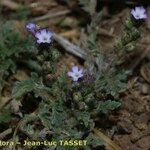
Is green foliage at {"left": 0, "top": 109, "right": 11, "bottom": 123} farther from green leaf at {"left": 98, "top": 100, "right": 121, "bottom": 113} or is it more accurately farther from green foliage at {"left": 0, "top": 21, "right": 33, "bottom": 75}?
green leaf at {"left": 98, "top": 100, "right": 121, "bottom": 113}

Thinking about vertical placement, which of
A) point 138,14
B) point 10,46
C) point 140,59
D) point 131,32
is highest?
point 138,14

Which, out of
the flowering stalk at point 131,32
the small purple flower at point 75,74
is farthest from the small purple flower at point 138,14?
the small purple flower at point 75,74

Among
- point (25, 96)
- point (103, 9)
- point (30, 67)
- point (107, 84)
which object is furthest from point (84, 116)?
point (103, 9)

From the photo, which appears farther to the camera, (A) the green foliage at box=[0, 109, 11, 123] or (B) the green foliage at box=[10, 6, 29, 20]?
(B) the green foliage at box=[10, 6, 29, 20]

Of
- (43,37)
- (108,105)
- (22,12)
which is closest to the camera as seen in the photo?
(43,37)

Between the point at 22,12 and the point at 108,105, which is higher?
the point at 22,12

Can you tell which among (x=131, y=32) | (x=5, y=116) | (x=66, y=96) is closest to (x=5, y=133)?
(x=5, y=116)

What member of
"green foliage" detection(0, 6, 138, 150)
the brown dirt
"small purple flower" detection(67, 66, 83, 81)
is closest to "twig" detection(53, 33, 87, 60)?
the brown dirt

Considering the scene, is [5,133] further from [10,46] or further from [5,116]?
[10,46]

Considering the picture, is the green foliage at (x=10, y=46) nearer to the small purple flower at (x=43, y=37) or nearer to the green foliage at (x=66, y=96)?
the green foliage at (x=66, y=96)
